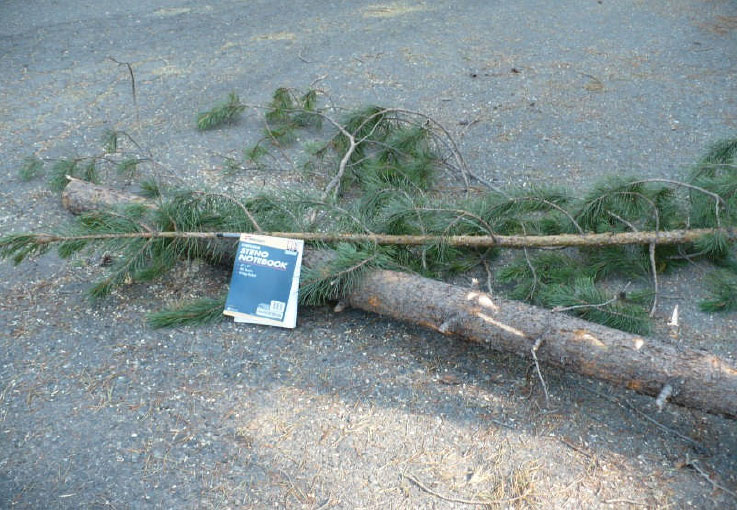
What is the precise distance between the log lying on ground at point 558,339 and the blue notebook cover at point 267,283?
9.7 inches

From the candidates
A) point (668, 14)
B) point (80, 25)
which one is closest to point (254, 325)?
point (80, 25)

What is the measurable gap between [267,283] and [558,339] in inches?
42.4

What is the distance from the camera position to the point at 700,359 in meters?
2.19

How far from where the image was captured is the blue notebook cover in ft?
8.64

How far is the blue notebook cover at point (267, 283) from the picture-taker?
8.64 feet

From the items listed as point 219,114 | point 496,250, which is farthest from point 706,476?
point 219,114

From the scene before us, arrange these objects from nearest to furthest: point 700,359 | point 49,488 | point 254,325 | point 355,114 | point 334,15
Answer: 1. point 49,488
2. point 700,359
3. point 254,325
4. point 355,114
5. point 334,15

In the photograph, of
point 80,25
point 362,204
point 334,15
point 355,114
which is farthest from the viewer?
point 334,15

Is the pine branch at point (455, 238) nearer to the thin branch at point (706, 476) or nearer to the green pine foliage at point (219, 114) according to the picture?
the thin branch at point (706, 476)

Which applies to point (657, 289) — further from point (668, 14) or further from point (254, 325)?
point (668, 14)

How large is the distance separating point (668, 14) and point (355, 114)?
14.5ft

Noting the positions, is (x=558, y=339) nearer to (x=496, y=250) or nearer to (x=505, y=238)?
(x=505, y=238)

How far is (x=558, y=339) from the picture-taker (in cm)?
231

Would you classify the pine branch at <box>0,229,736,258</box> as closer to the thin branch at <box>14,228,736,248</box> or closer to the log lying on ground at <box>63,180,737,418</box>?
the thin branch at <box>14,228,736,248</box>
